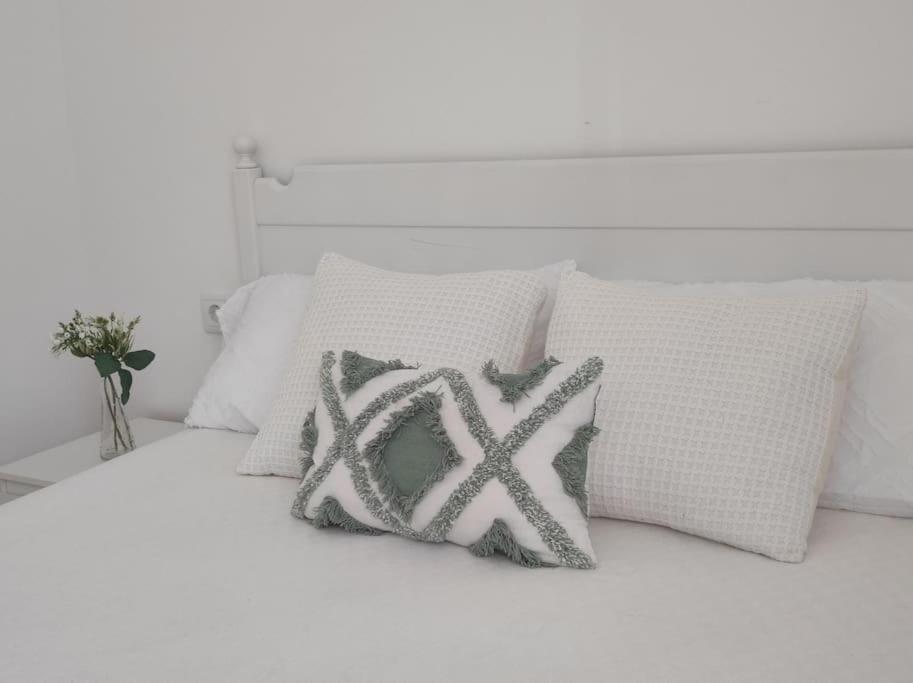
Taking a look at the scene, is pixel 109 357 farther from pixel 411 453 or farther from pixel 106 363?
pixel 411 453

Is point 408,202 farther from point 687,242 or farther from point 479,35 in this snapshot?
point 687,242

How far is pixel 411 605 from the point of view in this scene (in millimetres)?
1061

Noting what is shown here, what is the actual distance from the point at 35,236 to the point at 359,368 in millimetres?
1311

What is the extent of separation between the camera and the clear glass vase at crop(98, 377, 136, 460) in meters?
1.88

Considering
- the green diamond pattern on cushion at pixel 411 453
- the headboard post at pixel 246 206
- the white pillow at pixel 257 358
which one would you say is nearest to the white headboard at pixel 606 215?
the headboard post at pixel 246 206

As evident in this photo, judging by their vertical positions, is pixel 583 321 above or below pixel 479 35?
below

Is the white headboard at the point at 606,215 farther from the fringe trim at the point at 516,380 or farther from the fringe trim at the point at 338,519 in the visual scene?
the fringe trim at the point at 338,519

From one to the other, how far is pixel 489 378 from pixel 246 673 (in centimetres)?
53

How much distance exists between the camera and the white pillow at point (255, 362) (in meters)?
1.71

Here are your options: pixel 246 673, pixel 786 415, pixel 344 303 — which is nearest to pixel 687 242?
pixel 786 415

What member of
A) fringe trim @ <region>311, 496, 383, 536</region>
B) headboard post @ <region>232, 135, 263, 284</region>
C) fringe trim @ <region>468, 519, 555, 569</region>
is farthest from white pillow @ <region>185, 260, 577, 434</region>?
fringe trim @ <region>468, 519, 555, 569</region>

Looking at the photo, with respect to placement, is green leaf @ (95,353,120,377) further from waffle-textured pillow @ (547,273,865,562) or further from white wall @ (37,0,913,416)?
waffle-textured pillow @ (547,273,865,562)

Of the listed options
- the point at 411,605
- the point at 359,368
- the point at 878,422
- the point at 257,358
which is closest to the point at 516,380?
the point at 359,368

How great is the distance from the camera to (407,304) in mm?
1479
